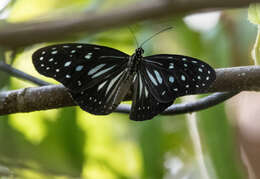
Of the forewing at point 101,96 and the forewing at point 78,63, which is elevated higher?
the forewing at point 78,63

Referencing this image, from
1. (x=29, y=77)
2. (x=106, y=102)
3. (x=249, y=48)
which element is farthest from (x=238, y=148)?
(x=29, y=77)

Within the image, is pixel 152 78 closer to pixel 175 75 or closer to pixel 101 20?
pixel 175 75

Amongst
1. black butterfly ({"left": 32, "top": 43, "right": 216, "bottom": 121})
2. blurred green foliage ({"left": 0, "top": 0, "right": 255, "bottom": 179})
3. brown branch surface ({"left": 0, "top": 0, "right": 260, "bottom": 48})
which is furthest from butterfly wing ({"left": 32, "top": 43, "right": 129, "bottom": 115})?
brown branch surface ({"left": 0, "top": 0, "right": 260, "bottom": 48})

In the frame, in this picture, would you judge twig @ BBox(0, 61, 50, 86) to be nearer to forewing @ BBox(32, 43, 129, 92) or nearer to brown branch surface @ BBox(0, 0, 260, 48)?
forewing @ BBox(32, 43, 129, 92)

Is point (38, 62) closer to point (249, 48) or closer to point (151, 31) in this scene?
point (151, 31)

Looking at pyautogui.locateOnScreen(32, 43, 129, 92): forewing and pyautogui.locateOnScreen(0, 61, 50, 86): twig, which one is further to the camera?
pyautogui.locateOnScreen(0, 61, 50, 86): twig

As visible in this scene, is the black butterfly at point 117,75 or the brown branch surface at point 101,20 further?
the black butterfly at point 117,75

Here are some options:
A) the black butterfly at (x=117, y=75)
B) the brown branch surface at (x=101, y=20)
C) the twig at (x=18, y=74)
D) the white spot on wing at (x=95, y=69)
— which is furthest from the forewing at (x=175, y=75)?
the brown branch surface at (x=101, y=20)

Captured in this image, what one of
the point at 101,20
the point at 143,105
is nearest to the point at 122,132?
the point at 143,105

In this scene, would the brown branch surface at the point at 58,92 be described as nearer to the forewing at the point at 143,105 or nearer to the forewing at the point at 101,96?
the forewing at the point at 101,96
